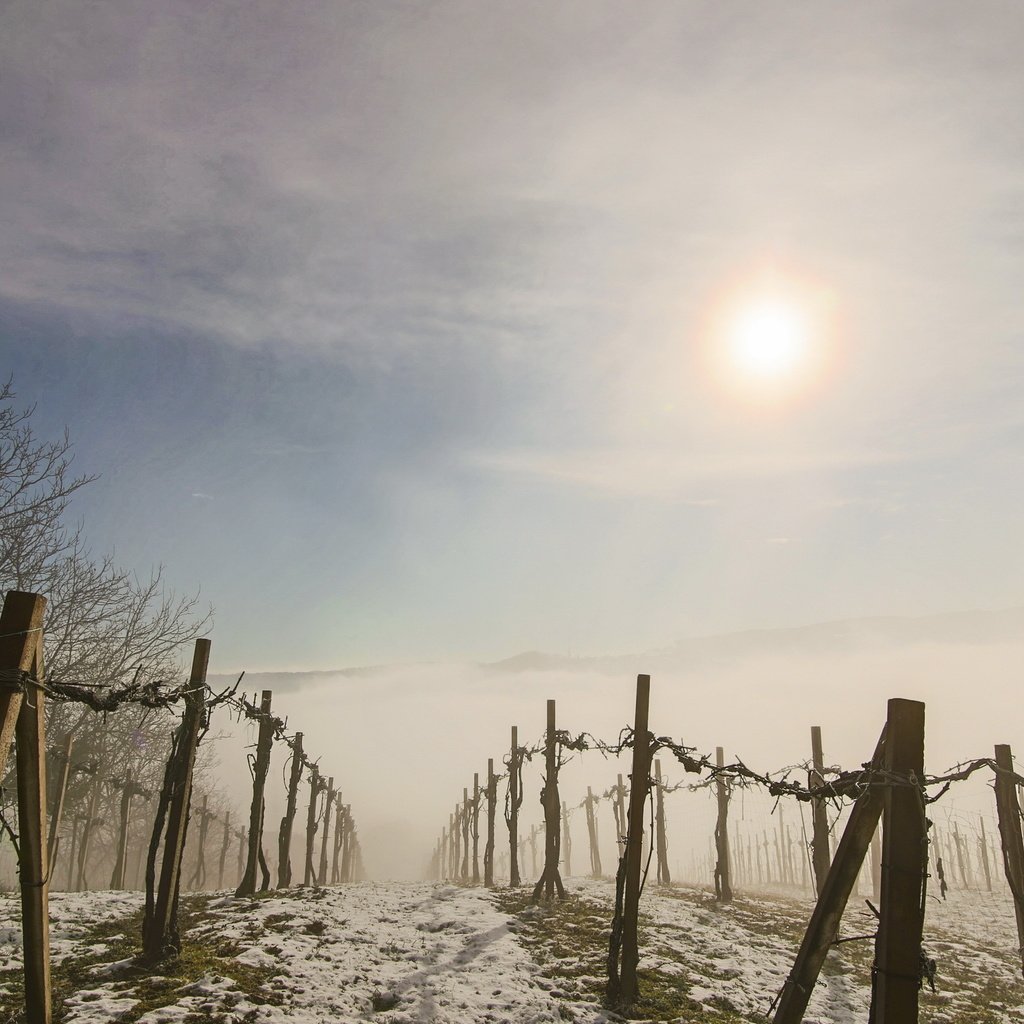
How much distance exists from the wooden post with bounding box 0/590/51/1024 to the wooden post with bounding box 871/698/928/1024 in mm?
7441

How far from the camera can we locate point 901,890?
5590mm

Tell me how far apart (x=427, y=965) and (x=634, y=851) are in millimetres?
4730

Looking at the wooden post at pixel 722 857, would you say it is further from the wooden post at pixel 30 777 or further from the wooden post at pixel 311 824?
the wooden post at pixel 30 777

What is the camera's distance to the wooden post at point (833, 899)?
594 cm

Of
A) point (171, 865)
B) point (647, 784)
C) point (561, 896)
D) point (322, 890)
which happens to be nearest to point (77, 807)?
point (322, 890)

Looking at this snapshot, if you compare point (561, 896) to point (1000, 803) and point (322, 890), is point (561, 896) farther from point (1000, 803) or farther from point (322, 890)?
point (1000, 803)

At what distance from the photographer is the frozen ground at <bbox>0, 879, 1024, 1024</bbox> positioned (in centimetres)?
948

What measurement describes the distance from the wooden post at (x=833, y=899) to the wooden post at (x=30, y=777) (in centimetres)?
692

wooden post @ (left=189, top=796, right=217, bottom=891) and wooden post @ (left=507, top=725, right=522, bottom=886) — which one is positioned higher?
wooden post @ (left=507, top=725, right=522, bottom=886)

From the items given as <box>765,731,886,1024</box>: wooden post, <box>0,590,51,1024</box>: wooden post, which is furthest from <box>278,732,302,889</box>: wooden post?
<box>765,731,886,1024</box>: wooden post

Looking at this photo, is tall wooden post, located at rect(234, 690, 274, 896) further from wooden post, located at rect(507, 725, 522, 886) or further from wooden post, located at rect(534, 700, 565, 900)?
wooden post, located at rect(507, 725, 522, 886)

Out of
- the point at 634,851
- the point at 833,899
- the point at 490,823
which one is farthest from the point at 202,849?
the point at 833,899

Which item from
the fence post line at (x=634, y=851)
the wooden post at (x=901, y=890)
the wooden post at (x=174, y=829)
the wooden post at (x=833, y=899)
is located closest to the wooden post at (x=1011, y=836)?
the wooden post at (x=901, y=890)

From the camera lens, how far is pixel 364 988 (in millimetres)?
10648
